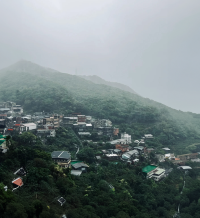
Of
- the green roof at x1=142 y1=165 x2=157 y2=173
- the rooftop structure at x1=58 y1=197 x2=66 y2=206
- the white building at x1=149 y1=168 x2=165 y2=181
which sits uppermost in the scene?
the rooftop structure at x1=58 y1=197 x2=66 y2=206

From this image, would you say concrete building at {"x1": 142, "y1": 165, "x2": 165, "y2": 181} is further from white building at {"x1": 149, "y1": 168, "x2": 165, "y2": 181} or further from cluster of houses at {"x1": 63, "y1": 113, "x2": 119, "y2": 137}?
cluster of houses at {"x1": 63, "y1": 113, "x2": 119, "y2": 137}

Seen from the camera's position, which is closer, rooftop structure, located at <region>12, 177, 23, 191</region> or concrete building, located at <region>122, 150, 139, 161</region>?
rooftop structure, located at <region>12, 177, 23, 191</region>

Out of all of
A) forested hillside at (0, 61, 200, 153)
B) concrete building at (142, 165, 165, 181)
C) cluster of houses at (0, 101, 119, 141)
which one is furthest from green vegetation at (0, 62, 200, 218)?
cluster of houses at (0, 101, 119, 141)

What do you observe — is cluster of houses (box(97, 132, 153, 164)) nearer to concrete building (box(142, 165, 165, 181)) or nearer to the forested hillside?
concrete building (box(142, 165, 165, 181))

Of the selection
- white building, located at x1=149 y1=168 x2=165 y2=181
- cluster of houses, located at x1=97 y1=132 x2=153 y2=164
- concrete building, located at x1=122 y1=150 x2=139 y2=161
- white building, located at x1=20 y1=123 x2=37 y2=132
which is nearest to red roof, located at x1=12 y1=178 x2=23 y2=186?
cluster of houses, located at x1=97 y1=132 x2=153 y2=164

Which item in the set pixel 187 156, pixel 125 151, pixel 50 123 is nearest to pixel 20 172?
pixel 125 151

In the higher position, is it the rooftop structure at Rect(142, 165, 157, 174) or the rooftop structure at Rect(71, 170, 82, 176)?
the rooftop structure at Rect(71, 170, 82, 176)

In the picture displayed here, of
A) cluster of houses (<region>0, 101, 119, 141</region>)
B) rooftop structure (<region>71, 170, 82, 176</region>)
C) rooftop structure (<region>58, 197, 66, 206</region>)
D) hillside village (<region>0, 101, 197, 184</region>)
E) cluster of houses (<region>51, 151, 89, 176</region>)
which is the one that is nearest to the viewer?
rooftop structure (<region>58, 197, 66, 206</region>)

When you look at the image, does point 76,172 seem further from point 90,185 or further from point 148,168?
point 148,168

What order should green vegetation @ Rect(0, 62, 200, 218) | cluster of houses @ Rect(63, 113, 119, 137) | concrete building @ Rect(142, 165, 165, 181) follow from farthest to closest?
cluster of houses @ Rect(63, 113, 119, 137) < concrete building @ Rect(142, 165, 165, 181) < green vegetation @ Rect(0, 62, 200, 218)

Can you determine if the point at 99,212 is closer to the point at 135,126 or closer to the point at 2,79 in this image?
the point at 135,126
